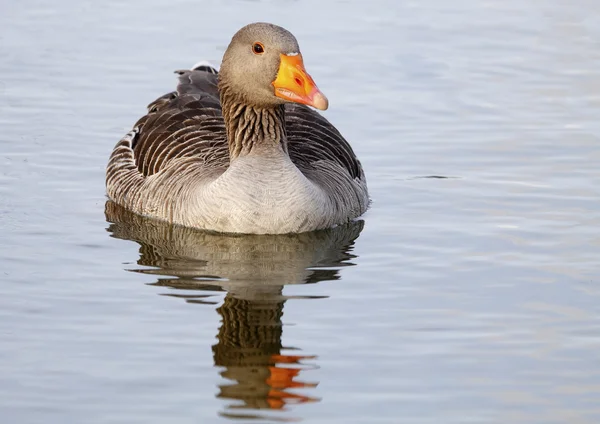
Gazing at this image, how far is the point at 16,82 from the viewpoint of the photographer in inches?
731

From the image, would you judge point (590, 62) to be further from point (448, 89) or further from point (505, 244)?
point (505, 244)

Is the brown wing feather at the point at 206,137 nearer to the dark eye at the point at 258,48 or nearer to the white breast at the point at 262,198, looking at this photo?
the white breast at the point at 262,198

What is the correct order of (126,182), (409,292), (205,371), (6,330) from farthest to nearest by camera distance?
1. (126,182)
2. (409,292)
3. (6,330)
4. (205,371)

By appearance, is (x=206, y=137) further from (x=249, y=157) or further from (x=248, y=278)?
(x=248, y=278)

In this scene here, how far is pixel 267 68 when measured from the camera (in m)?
13.3

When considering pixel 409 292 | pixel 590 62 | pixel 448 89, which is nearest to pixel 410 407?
pixel 409 292

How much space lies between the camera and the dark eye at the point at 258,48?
1337 cm

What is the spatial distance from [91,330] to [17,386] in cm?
126

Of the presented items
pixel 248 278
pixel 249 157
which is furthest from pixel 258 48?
pixel 248 278

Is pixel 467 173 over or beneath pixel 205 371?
over

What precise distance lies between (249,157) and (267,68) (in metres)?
0.95

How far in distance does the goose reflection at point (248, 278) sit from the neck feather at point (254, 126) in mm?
923

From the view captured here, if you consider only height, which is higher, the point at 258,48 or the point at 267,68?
the point at 258,48

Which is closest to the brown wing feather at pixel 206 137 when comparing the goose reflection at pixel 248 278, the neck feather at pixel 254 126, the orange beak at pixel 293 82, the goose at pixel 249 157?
the goose at pixel 249 157
